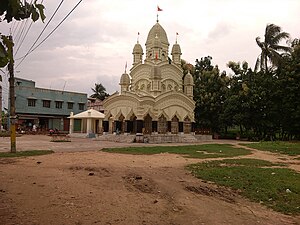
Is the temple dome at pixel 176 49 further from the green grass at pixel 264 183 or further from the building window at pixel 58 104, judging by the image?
the green grass at pixel 264 183

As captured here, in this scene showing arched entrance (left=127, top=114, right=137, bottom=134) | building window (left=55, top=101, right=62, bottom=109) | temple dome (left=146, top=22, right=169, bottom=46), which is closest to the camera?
arched entrance (left=127, top=114, right=137, bottom=134)

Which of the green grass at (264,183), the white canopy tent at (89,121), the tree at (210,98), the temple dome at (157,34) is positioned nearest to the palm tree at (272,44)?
the tree at (210,98)

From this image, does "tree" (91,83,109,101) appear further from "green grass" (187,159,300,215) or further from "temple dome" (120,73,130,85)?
"green grass" (187,159,300,215)

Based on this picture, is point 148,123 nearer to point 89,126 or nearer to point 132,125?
point 132,125

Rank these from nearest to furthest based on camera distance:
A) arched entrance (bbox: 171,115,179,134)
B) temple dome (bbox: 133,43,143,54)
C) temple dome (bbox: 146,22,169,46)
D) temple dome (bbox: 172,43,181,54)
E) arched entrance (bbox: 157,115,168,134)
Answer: arched entrance (bbox: 157,115,168,134) < arched entrance (bbox: 171,115,179,134) < temple dome (bbox: 146,22,169,46) < temple dome (bbox: 133,43,143,54) < temple dome (bbox: 172,43,181,54)

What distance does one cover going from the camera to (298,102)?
31.5 m

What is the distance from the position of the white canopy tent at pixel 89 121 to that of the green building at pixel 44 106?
7.12m

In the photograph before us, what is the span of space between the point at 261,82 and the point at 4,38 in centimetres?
3538

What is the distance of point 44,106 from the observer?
153 ft

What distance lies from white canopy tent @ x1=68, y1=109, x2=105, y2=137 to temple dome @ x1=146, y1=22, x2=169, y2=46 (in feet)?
37.7

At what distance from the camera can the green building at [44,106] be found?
145ft

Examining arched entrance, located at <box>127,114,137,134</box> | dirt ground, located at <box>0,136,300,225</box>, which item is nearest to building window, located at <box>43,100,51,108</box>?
arched entrance, located at <box>127,114,137,134</box>

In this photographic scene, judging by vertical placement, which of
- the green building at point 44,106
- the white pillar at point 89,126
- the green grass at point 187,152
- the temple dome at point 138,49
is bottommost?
the green grass at point 187,152

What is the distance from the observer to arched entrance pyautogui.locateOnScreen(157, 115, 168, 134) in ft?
104
